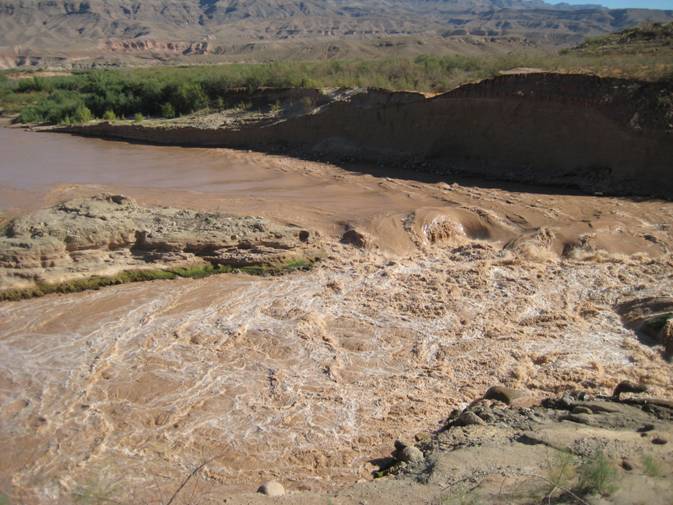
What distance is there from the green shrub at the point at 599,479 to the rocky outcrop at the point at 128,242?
6499mm

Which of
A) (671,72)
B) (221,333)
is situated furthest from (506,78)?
(221,333)

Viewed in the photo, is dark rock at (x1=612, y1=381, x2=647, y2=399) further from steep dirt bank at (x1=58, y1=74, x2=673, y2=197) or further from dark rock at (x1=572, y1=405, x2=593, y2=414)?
steep dirt bank at (x1=58, y1=74, x2=673, y2=197)

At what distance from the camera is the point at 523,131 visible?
14414 millimetres

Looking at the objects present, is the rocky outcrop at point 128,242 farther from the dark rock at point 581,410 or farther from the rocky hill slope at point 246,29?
the rocky hill slope at point 246,29

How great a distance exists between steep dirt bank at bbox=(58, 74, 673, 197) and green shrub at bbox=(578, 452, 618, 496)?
10.1 meters

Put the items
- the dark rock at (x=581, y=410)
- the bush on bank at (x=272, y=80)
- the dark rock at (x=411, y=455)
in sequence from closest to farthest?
the dark rock at (x=411, y=455) → the dark rock at (x=581, y=410) → the bush on bank at (x=272, y=80)

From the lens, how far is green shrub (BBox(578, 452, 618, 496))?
368 centimetres

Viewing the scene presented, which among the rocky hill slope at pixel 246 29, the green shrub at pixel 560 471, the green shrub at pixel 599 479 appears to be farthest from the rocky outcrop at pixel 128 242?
the rocky hill slope at pixel 246 29

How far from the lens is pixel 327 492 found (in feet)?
15.6

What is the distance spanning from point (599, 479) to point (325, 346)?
14.1 feet

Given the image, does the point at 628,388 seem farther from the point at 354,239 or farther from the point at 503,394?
the point at 354,239

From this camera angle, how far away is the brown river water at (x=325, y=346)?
5719mm

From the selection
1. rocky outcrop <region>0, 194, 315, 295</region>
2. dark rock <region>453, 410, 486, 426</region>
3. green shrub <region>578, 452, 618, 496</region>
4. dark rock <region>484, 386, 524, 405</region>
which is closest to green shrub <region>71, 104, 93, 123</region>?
rocky outcrop <region>0, 194, 315, 295</region>

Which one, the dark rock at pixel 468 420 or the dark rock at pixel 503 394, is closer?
the dark rock at pixel 468 420
